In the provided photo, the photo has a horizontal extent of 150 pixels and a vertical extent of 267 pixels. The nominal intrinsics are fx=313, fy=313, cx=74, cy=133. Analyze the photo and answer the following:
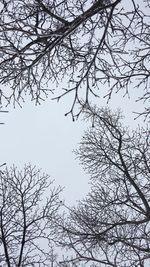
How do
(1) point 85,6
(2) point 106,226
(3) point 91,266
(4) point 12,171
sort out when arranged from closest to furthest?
1. (1) point 85,6
2. (2) point 106,226
3. (4) point 12,171
4. (3) point 91,266

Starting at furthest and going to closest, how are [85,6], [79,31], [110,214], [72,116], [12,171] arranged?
[12,171] → [110,214] → [79,31] → [85,6] → [72,116]

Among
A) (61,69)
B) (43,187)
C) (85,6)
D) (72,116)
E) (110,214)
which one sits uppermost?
(43,187)

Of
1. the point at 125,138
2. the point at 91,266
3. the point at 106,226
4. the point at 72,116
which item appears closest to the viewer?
the point at 72,116

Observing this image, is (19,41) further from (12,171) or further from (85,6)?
(12,171)

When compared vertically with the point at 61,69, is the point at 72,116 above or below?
below

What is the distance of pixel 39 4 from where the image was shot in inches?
161

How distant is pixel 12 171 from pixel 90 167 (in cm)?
354

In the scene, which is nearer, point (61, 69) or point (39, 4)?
point (39, 4)

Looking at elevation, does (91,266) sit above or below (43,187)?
below

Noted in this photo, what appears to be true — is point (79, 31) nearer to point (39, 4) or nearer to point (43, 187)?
point (39, 4)

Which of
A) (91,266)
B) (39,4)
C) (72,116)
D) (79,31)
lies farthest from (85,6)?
(91,266)

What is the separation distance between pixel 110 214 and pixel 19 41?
6365mm

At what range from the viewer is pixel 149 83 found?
5375 millimetres

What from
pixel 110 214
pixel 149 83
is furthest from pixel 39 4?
pixel 110 214
